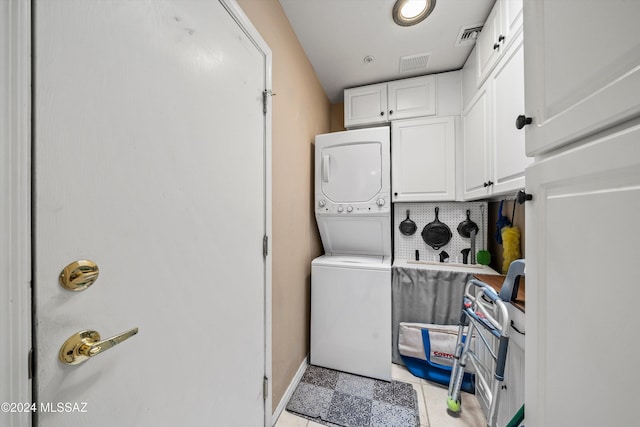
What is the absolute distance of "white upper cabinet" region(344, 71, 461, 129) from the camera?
82.7 inches

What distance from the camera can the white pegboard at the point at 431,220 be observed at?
2.19 meters

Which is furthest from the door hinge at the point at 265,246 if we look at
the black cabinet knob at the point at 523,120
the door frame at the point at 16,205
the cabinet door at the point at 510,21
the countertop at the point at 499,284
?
the cabinet door at the point at 510,21

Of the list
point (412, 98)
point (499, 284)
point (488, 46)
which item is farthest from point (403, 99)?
point (499, 284)

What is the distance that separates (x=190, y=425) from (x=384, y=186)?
6.09 ft

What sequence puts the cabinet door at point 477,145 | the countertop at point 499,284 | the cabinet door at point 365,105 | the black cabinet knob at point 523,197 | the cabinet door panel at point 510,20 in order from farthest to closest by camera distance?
the cabinet door at point 365,105 → the cabinet door at point 477,145 → the cabinet door panel at point 510,20 → the countertop at point 499,284 → the black cabinet knob at point 523,197

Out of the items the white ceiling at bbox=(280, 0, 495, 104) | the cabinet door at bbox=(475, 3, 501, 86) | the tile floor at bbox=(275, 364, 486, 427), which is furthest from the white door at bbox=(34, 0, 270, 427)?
the cabinet door at bbox=(475, 3, 501, 86)

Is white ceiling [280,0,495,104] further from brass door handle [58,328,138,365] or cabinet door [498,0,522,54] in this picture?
brass door handle [58,328,138,365]

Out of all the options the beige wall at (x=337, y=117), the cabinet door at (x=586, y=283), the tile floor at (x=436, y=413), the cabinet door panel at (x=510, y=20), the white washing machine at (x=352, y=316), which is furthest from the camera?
the beige wall at (x=337, y=117)

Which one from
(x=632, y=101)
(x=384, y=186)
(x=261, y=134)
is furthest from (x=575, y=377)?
(x=384, y=186)

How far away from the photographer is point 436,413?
4.82 ft

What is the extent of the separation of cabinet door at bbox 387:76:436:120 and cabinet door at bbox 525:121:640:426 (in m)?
1.76

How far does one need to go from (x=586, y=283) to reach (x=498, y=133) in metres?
1.34

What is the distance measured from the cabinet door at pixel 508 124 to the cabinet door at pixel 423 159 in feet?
1.94

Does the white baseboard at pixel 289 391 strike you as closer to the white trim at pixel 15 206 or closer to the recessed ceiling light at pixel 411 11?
the white trim at pixel 15 206
